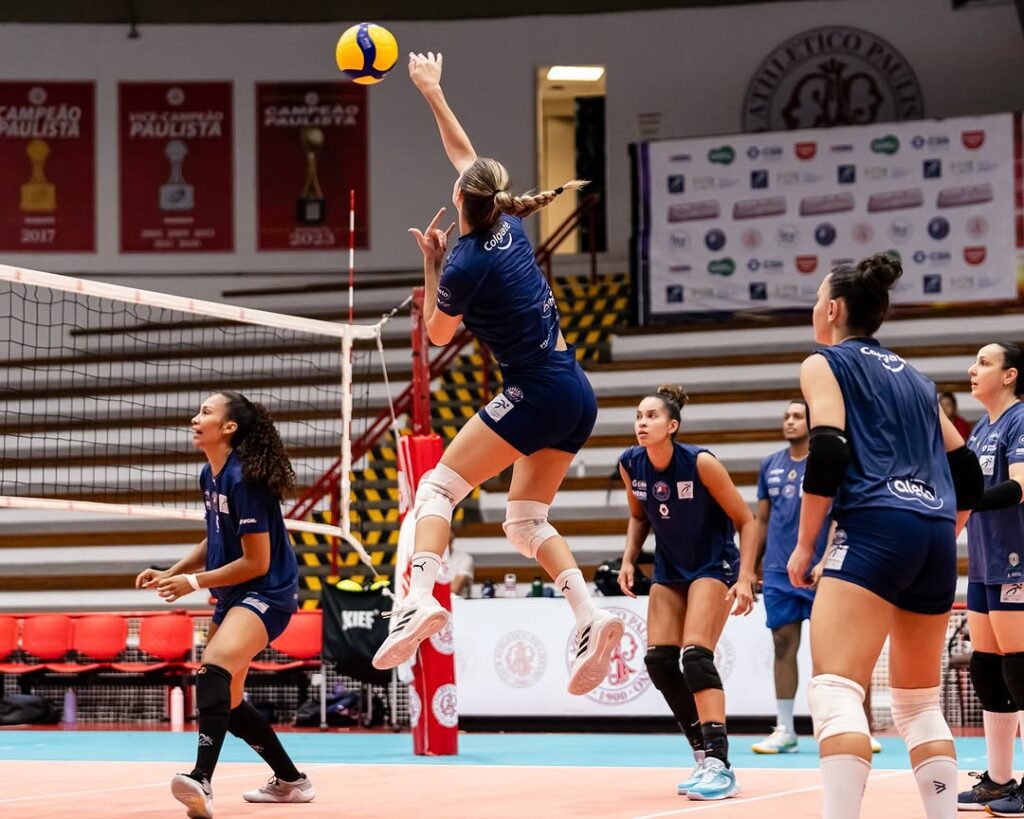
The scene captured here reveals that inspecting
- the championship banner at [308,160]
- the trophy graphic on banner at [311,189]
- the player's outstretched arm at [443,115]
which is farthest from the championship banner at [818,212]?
the player's outstretched arm at [443,115]

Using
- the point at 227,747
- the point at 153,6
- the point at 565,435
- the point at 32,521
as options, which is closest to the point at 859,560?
the point at 565,435

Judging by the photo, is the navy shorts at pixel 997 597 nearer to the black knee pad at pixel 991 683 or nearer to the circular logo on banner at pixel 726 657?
the black knee pad at pixel 991 683

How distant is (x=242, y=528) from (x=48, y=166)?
1510cm

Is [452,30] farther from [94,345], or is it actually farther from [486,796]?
[486,796]

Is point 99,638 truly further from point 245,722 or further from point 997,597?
point 997,597

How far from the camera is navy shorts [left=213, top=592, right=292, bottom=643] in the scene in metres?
6.25

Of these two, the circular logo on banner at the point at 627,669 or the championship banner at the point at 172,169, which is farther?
the championship banner at the point at 172,169

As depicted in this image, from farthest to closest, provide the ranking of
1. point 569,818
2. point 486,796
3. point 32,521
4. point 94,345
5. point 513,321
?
point 94,345 → point 32,521 → point 486,796 → point 569,818 → point 513,321

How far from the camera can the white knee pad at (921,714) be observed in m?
4.43

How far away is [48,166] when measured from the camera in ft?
65.3

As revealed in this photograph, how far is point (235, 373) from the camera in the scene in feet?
59.2

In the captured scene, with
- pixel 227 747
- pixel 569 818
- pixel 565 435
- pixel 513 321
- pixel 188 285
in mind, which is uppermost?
pixel 188 285

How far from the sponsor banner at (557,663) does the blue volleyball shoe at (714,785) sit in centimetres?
392

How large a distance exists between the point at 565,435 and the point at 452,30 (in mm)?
15634
